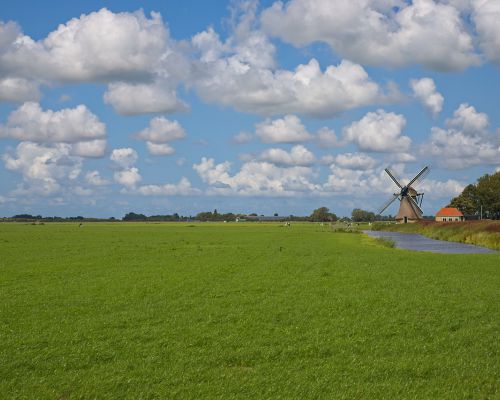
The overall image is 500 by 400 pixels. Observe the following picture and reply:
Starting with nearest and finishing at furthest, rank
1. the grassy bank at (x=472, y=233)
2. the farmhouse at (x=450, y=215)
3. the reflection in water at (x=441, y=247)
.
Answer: the reflection in water at (x=441, y=247)
the grassy bank at (x=472, y=233)
the farmhouse at (x=450, y=215)

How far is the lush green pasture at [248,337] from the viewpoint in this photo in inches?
A: 384

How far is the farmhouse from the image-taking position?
14050 cm

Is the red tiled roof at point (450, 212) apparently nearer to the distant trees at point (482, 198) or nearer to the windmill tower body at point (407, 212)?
the distant trees at point (482, 198)

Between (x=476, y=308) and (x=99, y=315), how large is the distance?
1080 cm

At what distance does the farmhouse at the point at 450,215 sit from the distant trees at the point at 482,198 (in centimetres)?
138

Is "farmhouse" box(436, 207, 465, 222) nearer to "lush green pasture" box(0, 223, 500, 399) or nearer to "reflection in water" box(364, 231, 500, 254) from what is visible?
"reflection in water" box(364, 231, 500, 254)

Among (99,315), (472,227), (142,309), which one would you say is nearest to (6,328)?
(99,315)

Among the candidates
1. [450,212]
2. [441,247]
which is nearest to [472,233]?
Result: [441,247]

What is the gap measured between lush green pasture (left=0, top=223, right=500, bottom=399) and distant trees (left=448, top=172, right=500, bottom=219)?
109493mm

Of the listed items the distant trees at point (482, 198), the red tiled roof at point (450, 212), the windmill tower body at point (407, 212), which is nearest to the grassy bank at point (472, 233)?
the windmill tower body at point (407, 212)

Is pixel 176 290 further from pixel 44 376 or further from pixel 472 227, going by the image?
pixel 472 227

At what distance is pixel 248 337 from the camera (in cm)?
1291

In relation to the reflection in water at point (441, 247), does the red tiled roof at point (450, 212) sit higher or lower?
higher

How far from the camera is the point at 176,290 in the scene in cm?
2016
